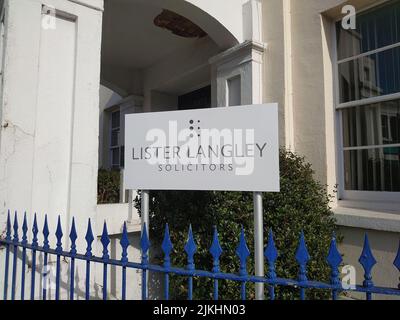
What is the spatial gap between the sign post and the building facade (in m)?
0.82

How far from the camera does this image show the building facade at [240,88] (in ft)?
10.5

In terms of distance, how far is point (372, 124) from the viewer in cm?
417

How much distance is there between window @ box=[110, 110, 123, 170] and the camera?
10.1m

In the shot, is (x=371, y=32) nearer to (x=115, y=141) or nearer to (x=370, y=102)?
(x=370, y=102)

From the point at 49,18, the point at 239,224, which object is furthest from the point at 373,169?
the point at 49,18

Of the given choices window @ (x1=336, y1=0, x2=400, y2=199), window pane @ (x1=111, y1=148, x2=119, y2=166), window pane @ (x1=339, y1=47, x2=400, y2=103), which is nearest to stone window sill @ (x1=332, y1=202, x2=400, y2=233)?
window @ (x1=336, y1=0, x2=400, y2=199)

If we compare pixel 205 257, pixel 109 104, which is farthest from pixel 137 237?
pixel 109 104

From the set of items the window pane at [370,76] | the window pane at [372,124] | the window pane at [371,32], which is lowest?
the window pane at [372,124]

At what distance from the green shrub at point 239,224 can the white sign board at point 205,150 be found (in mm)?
887

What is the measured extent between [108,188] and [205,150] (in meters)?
4.73

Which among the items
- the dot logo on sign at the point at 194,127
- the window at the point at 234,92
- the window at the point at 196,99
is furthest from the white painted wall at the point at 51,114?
the window at the point at 196,99

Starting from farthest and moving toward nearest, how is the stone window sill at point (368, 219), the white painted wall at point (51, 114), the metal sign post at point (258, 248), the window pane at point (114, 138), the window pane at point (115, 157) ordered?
the window pane at point (114, 138) < the window pane at point (115, 157) < the stone window sill at point (368, 219) < the white painted wall at point (51, 114) < the metal sign post at point (258, 248)

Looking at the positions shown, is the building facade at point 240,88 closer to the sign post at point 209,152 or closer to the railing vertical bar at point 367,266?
the sign post at point 209,152
